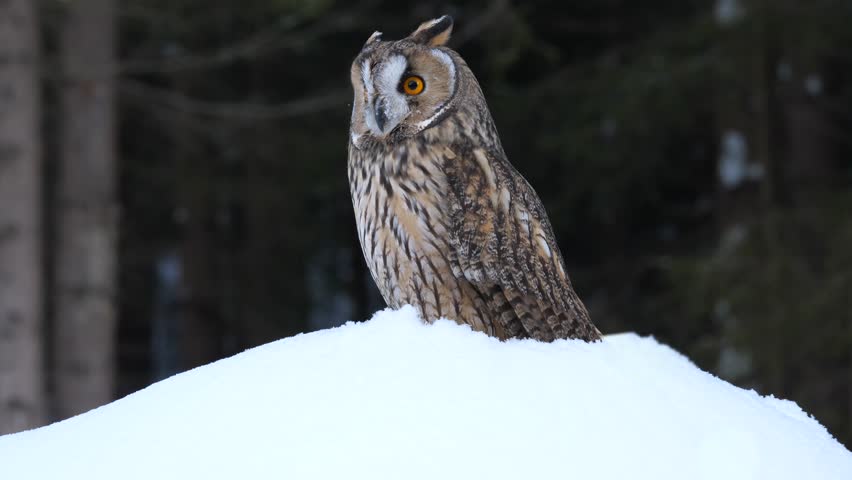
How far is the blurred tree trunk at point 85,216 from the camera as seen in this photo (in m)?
6.19

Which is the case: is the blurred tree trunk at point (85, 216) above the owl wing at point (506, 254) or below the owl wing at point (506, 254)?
above

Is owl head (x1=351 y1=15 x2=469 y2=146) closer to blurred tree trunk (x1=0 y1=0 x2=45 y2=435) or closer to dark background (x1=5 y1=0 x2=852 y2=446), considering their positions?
blurred tree trunk (x1=0 y1=0 x2=45 y2=435)

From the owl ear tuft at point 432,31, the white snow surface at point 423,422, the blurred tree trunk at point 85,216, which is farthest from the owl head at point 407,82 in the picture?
the blurred tree trunk at point 85,216

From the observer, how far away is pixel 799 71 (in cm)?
818

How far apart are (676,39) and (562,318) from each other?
6738mm

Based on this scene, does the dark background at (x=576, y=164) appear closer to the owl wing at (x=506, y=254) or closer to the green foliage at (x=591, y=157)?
the green foliage at (x=591, y=157)

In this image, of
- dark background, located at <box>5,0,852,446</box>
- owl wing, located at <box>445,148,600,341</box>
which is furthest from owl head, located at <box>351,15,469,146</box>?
dark background, located at <box>5,0,852,446</box>

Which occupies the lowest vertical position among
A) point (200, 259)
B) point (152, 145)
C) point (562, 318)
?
point (562, 318)

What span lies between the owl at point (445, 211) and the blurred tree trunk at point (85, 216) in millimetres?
3600

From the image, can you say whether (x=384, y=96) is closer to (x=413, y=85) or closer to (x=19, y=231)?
(x=413, y=85)

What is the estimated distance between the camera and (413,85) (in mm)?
2979

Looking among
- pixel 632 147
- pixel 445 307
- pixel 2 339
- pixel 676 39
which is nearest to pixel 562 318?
pixel 445 307

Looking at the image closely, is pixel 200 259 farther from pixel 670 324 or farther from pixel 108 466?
pixel 108 466

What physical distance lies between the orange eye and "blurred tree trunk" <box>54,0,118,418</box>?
3.71 metres
